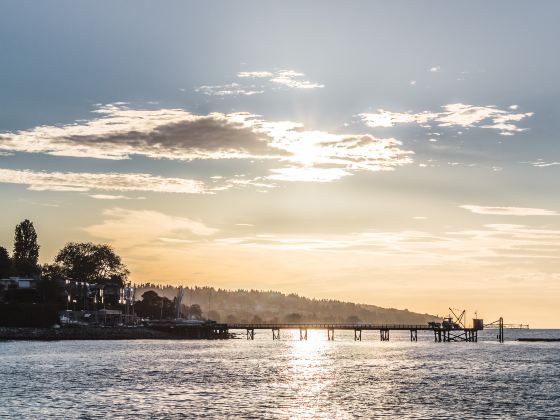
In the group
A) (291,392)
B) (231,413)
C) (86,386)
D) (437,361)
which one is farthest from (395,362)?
(231,413)

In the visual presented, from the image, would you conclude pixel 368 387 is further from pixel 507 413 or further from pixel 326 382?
pixel 507 413

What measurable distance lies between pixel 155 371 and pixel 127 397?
32720 mm

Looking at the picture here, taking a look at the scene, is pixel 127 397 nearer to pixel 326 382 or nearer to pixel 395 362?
pixel 326 382

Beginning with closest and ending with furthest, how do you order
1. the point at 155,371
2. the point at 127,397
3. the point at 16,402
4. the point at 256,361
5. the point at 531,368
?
the point at 16,402
the point at 127,397
the point at 155,371
the point at 531,368
the point at 256,361

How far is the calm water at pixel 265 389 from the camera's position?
6881cm

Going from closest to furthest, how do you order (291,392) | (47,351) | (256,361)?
(291,392)
(256,361)
(47,351)

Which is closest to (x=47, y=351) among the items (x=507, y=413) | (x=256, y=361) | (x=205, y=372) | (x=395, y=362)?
(x=256, y=361)

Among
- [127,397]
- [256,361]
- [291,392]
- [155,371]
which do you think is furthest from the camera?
[256,361]

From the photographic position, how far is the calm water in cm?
6881

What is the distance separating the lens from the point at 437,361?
14525 cm

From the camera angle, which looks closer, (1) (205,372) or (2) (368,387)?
(2) (368,387)

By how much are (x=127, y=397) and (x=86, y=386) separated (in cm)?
1187

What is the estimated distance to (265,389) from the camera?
8794cm

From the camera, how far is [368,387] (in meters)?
91.8
